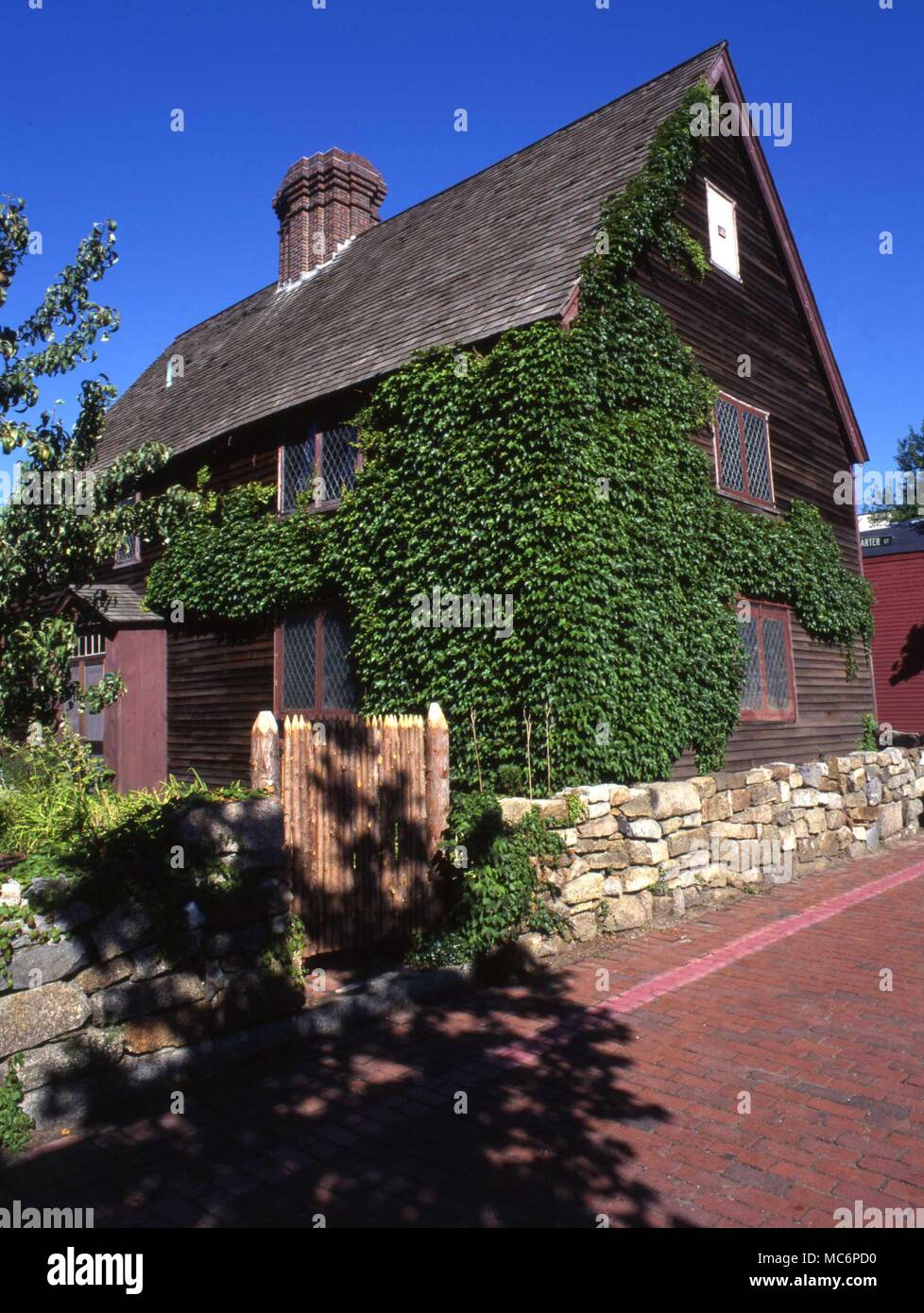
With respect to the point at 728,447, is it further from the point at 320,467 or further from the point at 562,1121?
the point at 562,1121

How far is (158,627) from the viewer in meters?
14.8

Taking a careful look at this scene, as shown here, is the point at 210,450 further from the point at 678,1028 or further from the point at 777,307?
the point at 678,1028

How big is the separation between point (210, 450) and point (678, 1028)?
11.8m

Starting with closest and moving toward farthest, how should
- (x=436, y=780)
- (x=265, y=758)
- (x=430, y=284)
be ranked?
(x=265, y=758)
(x=436, y=780)
(x=430, y=284)

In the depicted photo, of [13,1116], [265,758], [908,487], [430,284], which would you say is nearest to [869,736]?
[430,284]

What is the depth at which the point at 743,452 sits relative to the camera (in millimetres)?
13602

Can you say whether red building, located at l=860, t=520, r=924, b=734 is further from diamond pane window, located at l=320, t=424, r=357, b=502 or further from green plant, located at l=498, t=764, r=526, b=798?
green plant, located at l=498, t=764, r=526, b=798

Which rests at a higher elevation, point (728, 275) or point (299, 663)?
point (728, 275)

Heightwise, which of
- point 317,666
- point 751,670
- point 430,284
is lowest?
point 751,670

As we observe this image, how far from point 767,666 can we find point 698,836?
4085mm

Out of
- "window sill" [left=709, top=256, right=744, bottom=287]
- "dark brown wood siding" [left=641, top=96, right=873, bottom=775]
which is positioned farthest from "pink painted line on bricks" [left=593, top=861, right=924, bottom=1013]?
"window sill" [left=709, top=256, right=744, bottom=287]

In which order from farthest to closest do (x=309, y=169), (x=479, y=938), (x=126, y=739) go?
(x=309, y=169) → (x=126, y=739) → (x=479, y=938)

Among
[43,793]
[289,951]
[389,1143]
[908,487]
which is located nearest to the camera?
[389,1143]
